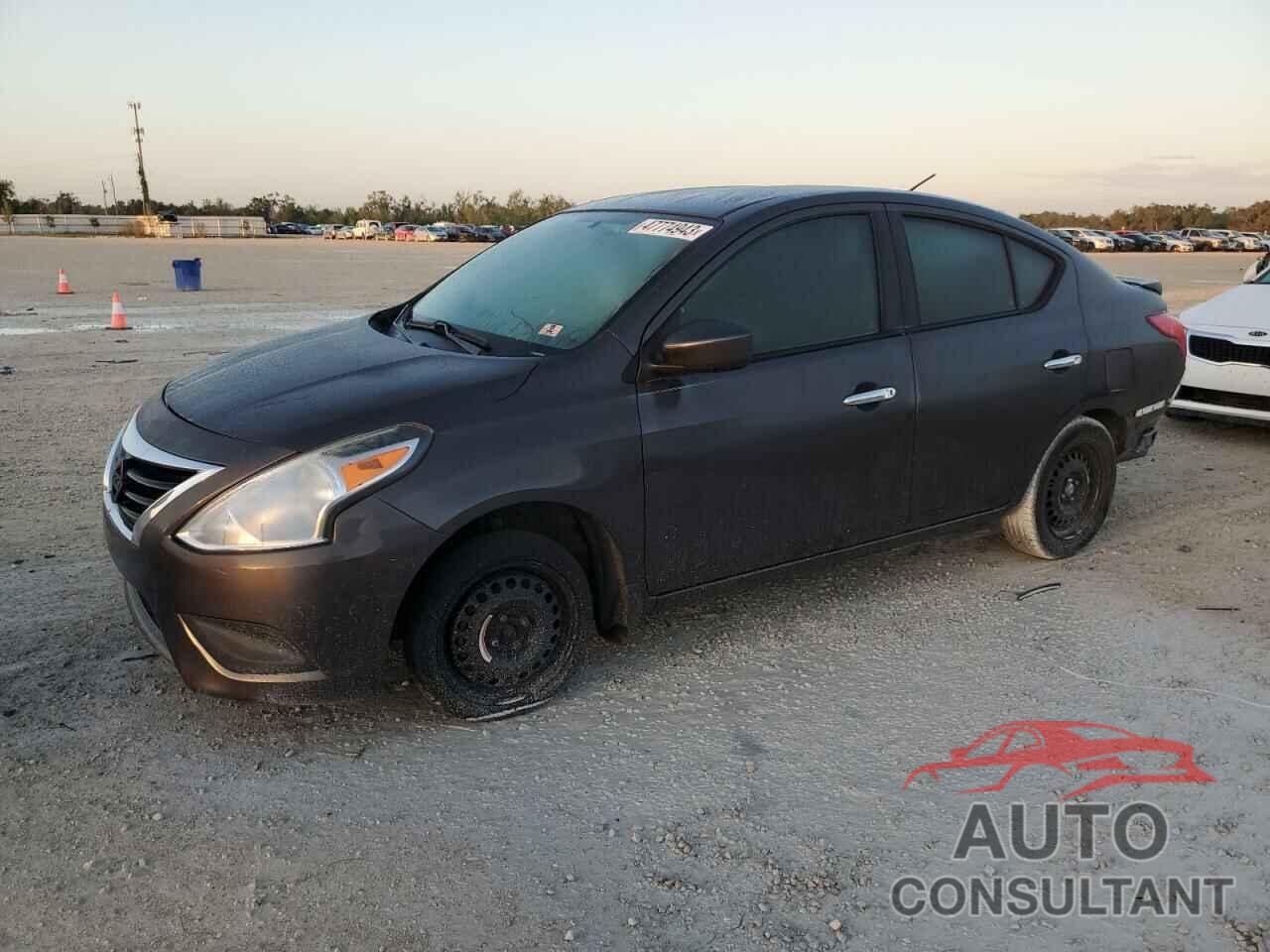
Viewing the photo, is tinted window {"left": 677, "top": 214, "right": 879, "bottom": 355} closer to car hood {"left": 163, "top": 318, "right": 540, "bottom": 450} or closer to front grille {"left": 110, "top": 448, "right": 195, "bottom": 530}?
car hood {"left": 163, "top": 318, "right": 540, "bottom": 450}

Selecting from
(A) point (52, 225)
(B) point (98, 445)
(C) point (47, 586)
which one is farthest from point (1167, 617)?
(A) point (52, 225)

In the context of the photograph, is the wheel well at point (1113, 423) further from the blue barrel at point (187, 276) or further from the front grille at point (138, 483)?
the blue barrel at point (187, 276)

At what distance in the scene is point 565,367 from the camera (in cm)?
354

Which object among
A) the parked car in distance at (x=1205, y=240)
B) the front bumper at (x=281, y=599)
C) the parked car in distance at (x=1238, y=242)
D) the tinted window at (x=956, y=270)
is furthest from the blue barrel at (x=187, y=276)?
the parked car in distance at (x=1238, y=242)

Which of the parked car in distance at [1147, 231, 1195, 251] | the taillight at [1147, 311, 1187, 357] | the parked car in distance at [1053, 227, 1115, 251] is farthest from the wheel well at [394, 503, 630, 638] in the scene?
the parked car in distance at [1147, 231, 1195, 251]

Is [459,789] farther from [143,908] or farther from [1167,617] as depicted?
[1167,617]

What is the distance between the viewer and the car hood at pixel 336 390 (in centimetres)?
326

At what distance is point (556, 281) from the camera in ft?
13.5

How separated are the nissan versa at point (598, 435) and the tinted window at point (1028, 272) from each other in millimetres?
17

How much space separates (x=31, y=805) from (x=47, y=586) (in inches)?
69.3

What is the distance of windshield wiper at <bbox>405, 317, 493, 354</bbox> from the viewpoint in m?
3.84

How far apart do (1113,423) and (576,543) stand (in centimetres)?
300

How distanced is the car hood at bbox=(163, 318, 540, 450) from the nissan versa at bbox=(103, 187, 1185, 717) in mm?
13

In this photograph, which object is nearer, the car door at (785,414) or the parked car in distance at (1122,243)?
the car door at (785,414)
